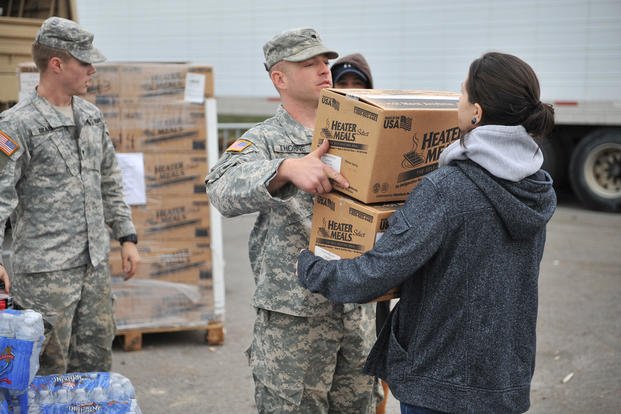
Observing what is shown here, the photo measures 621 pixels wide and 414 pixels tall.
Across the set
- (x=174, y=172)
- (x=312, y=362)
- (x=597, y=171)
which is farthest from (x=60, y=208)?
(x=597, y=171)

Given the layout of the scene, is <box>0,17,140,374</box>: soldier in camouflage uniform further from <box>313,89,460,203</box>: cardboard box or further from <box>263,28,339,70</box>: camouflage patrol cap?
<box>313,89,460,203</box>: cardboard box

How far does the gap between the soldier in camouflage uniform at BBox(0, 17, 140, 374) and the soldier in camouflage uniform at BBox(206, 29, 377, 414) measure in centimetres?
111

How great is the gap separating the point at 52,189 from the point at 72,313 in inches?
23.7

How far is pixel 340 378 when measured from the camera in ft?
9.43

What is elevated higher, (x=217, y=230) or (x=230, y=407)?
(x=217, y=230)

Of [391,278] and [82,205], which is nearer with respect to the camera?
[391,278]

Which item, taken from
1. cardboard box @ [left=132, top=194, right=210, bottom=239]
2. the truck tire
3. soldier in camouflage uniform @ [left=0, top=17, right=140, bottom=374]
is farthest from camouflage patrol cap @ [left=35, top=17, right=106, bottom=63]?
the truck tire

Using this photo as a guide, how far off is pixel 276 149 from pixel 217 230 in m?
2.75

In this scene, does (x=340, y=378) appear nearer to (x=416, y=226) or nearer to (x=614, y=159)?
(x=416, y=226)

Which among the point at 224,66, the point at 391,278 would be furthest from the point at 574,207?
the point at 391,278

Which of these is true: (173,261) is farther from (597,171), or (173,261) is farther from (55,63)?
(597,171)

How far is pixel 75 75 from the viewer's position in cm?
350

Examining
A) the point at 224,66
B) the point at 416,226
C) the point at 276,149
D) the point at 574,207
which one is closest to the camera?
the point at 416,226

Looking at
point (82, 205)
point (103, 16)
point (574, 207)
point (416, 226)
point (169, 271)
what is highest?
point (103, 16)
